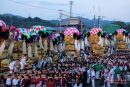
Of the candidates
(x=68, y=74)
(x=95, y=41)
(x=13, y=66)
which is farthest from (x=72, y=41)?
(x=13, y=66)

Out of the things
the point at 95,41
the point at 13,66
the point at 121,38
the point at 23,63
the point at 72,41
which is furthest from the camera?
the point at 121,38

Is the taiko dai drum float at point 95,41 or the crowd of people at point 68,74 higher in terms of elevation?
the taiko dai drum float at point 95,41

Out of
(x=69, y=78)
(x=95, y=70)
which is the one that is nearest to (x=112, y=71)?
(x=95, y=70)

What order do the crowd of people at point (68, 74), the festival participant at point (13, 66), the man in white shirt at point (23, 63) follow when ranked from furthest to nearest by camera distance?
the man in white shirt at point (23, 63) < the festival participant at point (13, 66) < the crowd of people at point (68, 74)

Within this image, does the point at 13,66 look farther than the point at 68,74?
No

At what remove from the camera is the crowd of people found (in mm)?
19922

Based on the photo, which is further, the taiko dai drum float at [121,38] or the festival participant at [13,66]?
the taiko dai drum float at [121,38]

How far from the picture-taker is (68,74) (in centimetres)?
2164

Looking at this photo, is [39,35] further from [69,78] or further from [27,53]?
[69,78]

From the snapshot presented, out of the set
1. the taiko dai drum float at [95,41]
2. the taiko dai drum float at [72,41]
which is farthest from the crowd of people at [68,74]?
the taiko dai drum float at [95,41]

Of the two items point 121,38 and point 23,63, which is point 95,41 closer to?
point 121,38

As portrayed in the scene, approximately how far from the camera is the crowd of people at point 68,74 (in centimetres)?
1992

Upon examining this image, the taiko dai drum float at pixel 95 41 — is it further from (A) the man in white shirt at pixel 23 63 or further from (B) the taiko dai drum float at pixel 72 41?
(A) the man in white shirt at pixel 23 63

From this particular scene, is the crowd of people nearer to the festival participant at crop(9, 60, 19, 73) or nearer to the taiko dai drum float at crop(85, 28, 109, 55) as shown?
the festival participant at crop(9, 60, 19, 73)
